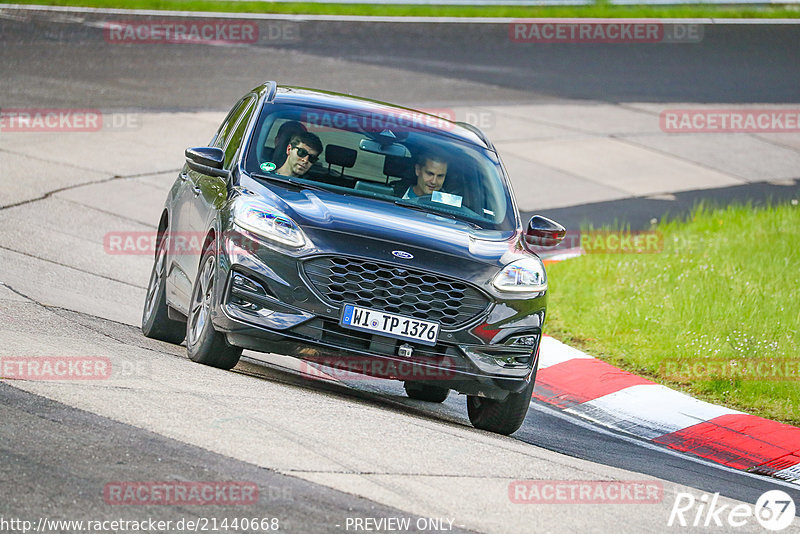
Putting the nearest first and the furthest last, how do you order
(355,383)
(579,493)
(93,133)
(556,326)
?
1. (579,493)
2. (355,383)
3. (556,326)
4. (93,133)

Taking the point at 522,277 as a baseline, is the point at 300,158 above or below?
above

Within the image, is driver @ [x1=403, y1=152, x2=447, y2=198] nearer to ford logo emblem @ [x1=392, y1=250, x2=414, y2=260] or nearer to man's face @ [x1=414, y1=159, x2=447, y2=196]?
man's face @ [x1=414, y1=159, x2=447, y2=196]

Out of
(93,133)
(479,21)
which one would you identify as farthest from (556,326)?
(479,21)

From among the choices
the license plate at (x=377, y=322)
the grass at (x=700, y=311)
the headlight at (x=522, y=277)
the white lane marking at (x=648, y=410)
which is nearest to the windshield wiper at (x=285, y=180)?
the license plate at (x=377, y=322)

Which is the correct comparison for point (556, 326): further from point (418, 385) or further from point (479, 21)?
point (479, 21)

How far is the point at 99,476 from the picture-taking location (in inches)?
209

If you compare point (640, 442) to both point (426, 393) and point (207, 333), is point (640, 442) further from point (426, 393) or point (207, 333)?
point (207, 333)

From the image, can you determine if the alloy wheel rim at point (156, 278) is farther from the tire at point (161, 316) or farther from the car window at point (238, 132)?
the car window at point (238, 132)

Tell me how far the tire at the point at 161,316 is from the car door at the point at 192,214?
0.18m

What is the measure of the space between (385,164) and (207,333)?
1.69 m

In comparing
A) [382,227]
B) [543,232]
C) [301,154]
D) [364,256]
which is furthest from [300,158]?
[543,232]

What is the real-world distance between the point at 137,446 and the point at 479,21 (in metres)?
23.0

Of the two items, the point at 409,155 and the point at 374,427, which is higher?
the point at 409,155

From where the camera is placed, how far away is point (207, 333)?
7648 millimetres
